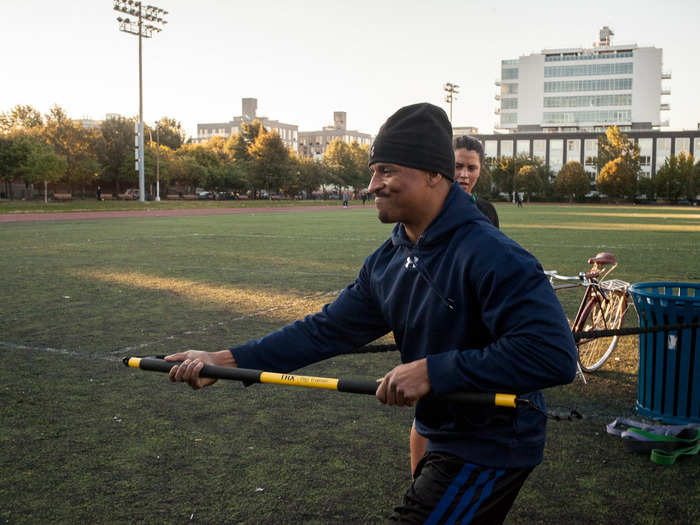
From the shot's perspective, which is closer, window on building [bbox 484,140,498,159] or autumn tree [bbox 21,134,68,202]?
autumn tree [bbox 21,134,68,202]

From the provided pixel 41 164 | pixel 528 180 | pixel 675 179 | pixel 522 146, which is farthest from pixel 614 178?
pixel 41 164

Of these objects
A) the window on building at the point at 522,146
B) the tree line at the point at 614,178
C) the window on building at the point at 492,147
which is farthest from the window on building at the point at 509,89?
the tree line at the point at 614,178

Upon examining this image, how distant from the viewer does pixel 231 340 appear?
745 cm

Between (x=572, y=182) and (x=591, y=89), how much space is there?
146ft

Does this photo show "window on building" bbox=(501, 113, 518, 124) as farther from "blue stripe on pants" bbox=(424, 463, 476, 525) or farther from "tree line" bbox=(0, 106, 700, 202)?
"blue stripe on pants" bbox=(424, 463, 476, 525)

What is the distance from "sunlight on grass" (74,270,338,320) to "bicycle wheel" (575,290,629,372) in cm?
383

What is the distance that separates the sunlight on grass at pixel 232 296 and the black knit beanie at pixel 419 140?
661cm

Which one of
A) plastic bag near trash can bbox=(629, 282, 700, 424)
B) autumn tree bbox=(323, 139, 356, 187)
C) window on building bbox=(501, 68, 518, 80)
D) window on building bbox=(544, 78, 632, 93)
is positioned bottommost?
plastic bag near trash can bbox=(629, 282, 700, 424)

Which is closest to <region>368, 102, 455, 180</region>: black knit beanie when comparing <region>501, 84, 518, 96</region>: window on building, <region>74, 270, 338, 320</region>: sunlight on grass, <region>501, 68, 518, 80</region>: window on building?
<region>74, 270, 338, 320</region>: sunlight on grass

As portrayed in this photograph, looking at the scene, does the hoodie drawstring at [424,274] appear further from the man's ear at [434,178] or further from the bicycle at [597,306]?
the bicycle at [597,306]

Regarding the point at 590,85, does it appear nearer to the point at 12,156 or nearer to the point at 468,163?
the point at 12,156

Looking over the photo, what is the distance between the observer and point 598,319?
6.33 meters

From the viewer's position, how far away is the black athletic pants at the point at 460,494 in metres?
2.15

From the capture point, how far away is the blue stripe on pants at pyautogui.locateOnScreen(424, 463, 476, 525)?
214cm
